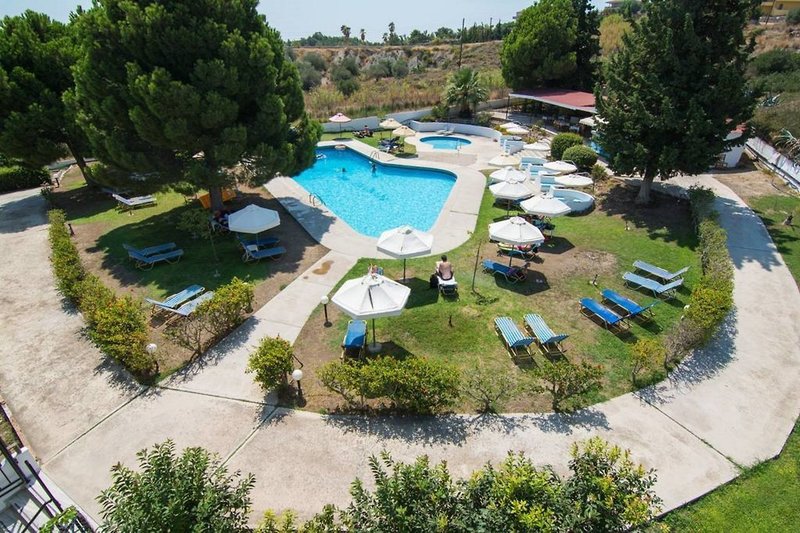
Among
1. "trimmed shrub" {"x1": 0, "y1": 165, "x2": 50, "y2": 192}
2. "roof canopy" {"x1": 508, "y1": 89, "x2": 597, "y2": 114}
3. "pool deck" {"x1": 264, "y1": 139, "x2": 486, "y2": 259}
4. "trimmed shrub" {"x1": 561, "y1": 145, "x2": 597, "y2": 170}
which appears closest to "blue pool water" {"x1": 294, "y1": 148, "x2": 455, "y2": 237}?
"pool deck" {"x1": 264, "y1": 139, "x2": 486, "y2": 259}

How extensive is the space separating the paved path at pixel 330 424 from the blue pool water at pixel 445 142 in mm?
26253

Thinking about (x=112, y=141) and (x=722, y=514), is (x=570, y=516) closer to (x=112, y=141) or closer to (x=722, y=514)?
(x=722, y=514)

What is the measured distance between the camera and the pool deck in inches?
705

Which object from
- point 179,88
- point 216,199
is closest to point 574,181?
point 216,199

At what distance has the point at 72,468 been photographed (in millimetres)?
8266

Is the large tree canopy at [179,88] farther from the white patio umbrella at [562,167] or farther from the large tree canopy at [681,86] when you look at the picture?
the large tree canopy at [681,86]

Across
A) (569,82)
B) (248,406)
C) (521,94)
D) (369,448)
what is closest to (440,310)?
(369,448)

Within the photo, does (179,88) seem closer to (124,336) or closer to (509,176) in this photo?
(124,336)

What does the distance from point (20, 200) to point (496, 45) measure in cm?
8838

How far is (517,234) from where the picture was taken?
47.3ft

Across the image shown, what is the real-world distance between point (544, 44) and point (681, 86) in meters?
23.1

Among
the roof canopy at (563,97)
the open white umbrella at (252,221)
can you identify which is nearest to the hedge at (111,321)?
the open white umbrella at (252,221)

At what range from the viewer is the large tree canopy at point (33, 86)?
19406 mm

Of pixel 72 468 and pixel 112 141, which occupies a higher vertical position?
pixel 112 141
